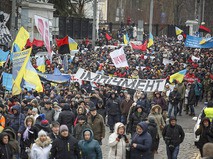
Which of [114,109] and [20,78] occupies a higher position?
[20,78]

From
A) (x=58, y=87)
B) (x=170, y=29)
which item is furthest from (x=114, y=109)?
(x=170, y=29)

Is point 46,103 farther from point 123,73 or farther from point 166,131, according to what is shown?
point 123,73

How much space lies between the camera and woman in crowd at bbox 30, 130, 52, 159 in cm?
1209

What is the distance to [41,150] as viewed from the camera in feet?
39.7

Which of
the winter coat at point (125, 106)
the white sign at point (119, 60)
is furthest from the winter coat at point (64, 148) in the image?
the white sign at point (119, 60)

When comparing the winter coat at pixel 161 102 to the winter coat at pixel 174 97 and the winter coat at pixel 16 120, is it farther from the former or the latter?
the winter coat at pixel 16 120

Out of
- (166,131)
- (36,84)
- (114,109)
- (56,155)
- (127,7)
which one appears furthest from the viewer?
(127,7)

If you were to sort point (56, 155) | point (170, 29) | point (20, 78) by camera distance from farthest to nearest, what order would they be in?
point (170, 29)
point (20, 78)
point (56, 155)

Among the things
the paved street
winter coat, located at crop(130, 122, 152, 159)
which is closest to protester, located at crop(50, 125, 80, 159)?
winter coat, located at crop(130, 122, 152, 159)

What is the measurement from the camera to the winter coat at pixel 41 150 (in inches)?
476

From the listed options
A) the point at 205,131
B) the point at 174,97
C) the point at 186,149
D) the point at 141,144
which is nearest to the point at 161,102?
the point at 174,97

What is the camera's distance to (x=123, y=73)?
28047 millimetres

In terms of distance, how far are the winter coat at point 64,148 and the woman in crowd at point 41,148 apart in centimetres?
21

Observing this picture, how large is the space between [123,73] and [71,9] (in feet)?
106
